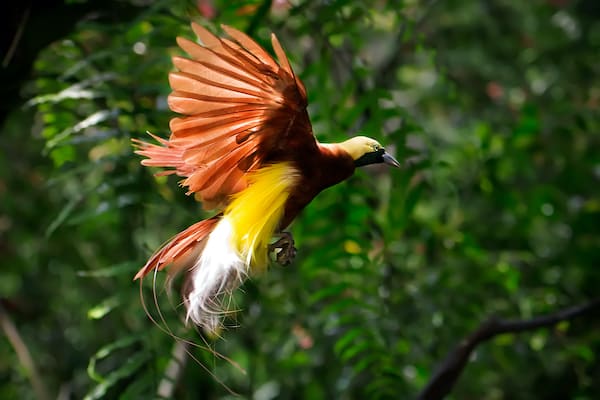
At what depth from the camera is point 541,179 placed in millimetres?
2326

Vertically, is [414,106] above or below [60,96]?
below

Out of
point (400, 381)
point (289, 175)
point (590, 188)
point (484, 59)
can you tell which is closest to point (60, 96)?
point (289, 175)

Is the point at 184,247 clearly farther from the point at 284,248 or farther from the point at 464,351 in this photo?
the point at 464,351

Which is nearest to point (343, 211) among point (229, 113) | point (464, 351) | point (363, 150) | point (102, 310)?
point (464, 351)

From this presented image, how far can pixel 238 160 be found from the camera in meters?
0.93

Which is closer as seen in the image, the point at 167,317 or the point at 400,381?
the point at 400,381

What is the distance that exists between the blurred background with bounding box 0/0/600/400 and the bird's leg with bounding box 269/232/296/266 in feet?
0.51

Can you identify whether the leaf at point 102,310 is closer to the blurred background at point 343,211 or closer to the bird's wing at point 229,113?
the blurred background at point 343,211

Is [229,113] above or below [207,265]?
above

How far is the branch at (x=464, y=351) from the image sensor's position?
1359 millimetres

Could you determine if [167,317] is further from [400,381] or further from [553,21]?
[553,21]

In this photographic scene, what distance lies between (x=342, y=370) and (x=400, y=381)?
0.42 meters

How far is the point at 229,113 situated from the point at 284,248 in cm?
22

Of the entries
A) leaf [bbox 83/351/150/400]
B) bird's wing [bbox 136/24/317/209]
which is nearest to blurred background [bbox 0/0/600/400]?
leaf [bbox 83/351/150/400]
